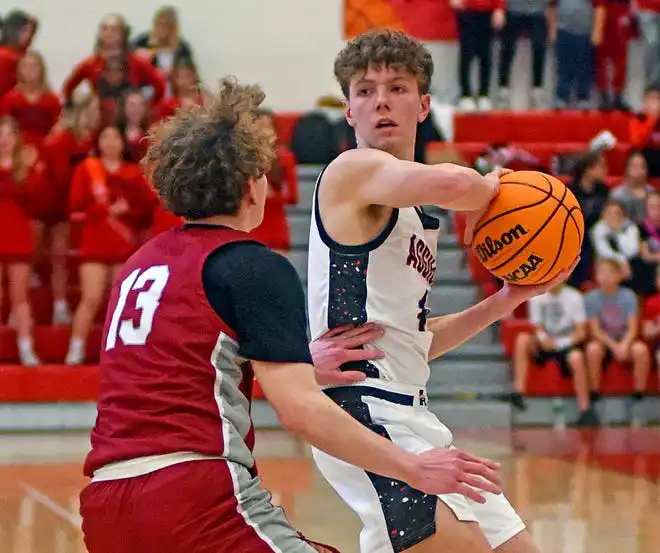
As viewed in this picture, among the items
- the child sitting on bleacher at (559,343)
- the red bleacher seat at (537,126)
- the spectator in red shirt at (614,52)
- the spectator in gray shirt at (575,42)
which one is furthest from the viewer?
the spectator in red shirt at (614,52)

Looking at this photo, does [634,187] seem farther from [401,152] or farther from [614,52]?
[401,152]

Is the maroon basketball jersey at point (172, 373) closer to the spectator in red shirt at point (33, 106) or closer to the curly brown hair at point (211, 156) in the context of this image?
the curly brown hair at point (211, 156)

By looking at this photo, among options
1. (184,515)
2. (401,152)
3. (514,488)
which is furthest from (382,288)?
(514,488)

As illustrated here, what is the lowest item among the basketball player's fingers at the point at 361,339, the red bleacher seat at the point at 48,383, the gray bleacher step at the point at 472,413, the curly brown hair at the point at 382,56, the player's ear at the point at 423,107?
the gray bleacher step at the point at 472,413

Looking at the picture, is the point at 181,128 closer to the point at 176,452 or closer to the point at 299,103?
the point at 176,452

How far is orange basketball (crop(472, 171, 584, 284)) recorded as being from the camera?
10.0ft

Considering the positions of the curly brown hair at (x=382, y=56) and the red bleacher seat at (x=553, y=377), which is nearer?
the curly brown hair at (x=382, y=56)

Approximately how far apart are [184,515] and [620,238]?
26.0 ft

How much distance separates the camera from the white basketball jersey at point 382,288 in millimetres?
2949

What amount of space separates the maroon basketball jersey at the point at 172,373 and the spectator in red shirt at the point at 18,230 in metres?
6.36

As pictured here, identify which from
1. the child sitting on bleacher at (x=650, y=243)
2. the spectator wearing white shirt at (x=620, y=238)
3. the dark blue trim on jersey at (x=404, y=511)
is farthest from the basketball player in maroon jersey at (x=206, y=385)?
the child sitting on bleacher at (x=650, y=243)

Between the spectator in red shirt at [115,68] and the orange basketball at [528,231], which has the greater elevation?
the spectator in red shirt at [115,68]

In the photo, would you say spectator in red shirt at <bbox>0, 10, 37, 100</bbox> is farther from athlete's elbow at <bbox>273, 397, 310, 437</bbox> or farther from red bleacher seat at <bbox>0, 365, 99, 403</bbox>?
athlete's elbow at <bbox>273, 397, 310, 437</bbox>

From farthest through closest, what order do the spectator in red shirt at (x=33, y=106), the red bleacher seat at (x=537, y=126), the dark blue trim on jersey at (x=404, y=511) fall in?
the red bleacher seat at (x=537, y=126), the spectator in red shirt at (x=33, y=106), the dark blue trim on jersey at (x=404, y=511)
